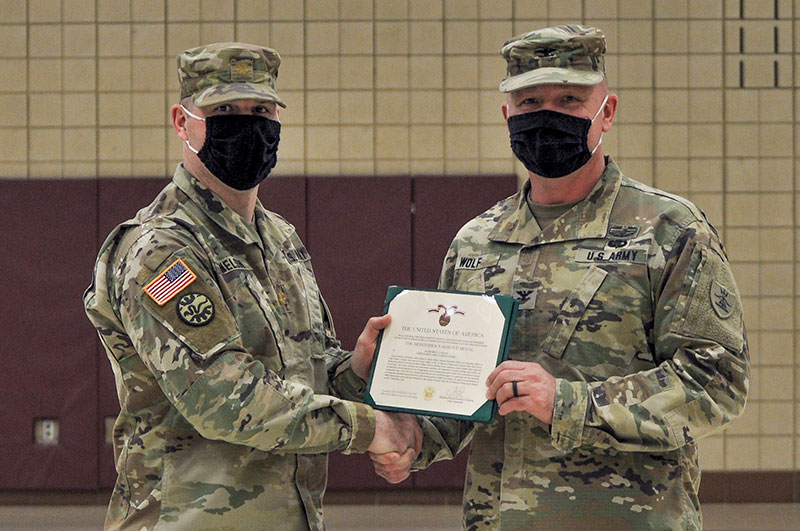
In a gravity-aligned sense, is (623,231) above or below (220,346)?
above

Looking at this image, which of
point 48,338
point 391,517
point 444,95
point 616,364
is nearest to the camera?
point 616,364

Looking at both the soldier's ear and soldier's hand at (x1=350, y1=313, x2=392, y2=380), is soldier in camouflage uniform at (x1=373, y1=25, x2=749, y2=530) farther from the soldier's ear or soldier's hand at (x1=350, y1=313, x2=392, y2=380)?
the soldier's ear

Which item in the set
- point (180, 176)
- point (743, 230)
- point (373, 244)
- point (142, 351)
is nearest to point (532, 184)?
point (180, 176)

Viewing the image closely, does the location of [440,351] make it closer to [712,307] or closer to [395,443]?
[395,443]

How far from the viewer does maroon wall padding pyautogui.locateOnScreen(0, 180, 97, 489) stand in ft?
20.1

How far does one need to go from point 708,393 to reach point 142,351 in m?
1.41

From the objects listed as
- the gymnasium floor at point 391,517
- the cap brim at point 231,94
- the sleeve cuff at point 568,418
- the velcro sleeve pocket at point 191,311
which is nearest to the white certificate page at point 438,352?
the sleeve cuff at point 568,418

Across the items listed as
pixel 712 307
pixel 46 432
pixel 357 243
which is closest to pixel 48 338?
pixel 46 432

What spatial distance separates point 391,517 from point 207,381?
376cm

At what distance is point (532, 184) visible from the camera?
2.79 meters

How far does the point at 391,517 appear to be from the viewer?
5922mm

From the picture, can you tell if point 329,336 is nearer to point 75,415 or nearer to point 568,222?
point 568,222

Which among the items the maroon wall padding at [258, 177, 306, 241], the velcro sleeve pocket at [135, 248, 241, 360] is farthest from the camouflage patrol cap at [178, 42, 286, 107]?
the maroon wall padding at [258, 177, 306, 241]

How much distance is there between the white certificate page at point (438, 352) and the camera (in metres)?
2.51
